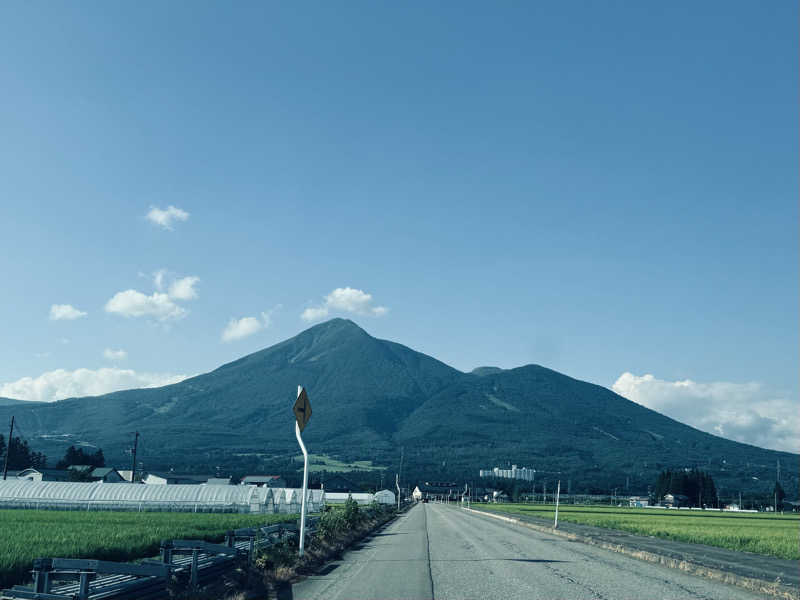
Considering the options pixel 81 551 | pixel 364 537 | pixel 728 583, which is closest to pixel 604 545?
pixel 364 537

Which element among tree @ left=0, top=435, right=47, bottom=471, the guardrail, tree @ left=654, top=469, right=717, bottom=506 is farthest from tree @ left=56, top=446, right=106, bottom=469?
tree @ left=654, top=469, right=717, bottom=506

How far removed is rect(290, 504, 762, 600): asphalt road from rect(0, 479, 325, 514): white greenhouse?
37.0 metres

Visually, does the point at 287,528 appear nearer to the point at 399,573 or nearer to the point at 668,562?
the point at 399,573

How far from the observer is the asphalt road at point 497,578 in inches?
563

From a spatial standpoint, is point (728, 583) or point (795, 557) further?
point (795, 557)

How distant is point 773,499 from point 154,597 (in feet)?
614

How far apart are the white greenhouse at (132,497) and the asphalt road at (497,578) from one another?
37.0 m

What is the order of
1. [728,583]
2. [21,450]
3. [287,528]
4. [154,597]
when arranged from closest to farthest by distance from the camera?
[154,597] < [728,583] < [287,528] < [21,450]

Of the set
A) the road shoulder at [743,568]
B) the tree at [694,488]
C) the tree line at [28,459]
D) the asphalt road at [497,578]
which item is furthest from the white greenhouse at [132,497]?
the tree at [694,488]

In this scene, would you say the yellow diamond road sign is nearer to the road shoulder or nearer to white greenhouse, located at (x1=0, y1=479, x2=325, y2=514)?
the road shoulder

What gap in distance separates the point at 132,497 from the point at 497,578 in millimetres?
52291

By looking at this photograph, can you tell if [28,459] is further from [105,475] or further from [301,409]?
[301,409]

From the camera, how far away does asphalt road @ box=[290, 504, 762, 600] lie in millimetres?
14289

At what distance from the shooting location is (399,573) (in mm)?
17656
